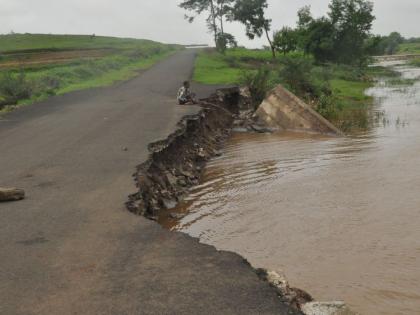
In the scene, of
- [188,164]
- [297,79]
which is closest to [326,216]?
[188,164]

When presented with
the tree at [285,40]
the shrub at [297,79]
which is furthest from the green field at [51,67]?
the tree at [285,40]

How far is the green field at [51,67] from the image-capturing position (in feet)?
68.0

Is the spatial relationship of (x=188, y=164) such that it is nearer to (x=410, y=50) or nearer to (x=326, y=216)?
(x=326, y=216)

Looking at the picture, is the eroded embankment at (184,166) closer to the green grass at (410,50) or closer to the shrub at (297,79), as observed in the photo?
the shrub at (297,79)

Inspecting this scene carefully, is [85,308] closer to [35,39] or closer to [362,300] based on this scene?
[362,300]

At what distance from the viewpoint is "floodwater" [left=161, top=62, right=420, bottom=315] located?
18.2ft

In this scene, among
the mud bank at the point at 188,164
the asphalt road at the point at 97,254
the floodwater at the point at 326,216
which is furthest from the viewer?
the floodwater at the point at 326,216

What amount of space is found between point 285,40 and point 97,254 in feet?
179

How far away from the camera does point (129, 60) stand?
40.4m

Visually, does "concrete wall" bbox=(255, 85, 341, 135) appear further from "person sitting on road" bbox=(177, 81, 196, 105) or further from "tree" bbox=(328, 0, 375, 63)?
"tree" bbox=(328, 0, 375, 63)

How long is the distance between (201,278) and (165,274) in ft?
1.13

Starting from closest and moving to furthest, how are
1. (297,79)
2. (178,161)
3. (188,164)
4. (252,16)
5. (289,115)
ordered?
(178,161) < (188,164) < (289,115) < (297,79) < (252,16)

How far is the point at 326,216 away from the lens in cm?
771

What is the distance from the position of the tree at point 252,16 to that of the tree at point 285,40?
5.84 m
